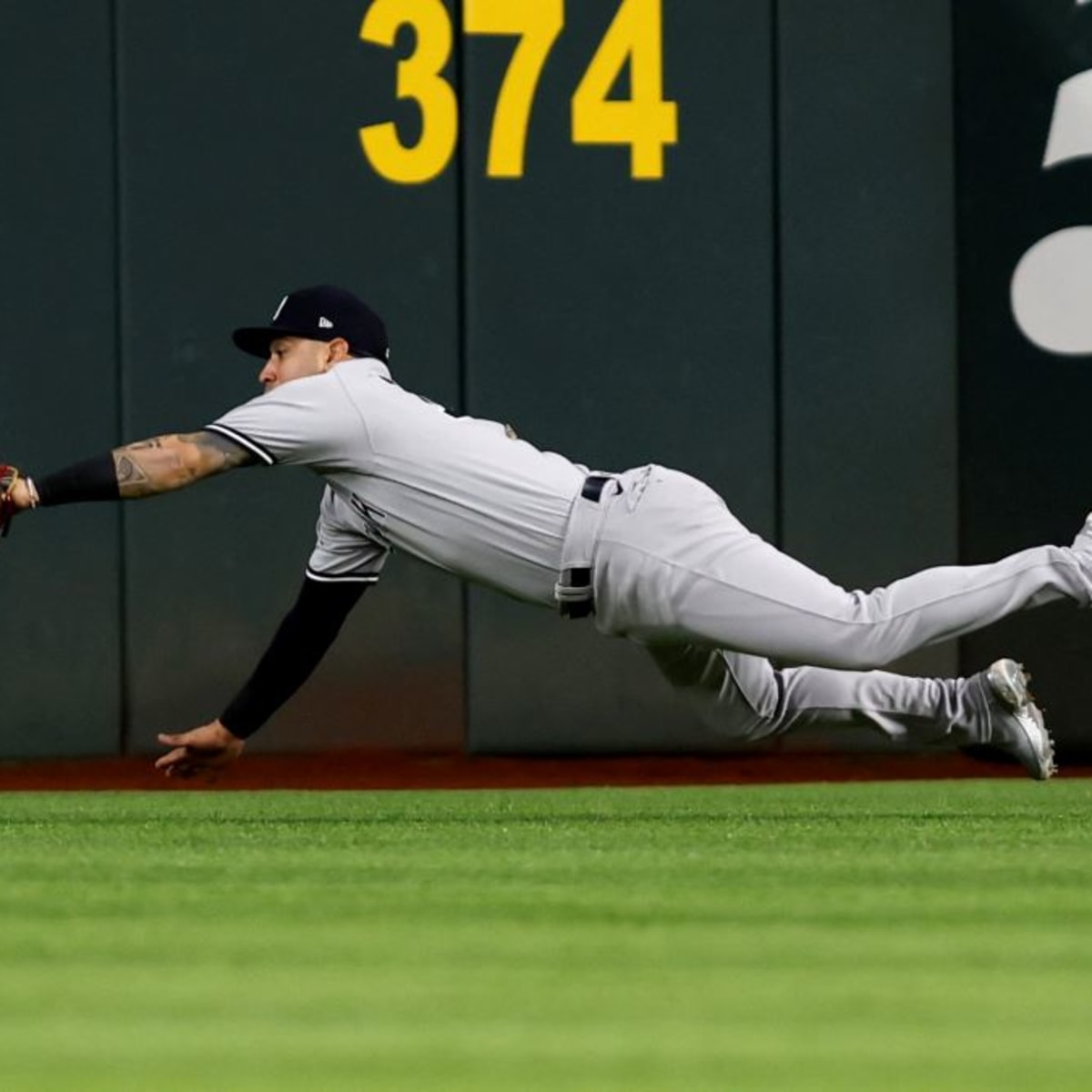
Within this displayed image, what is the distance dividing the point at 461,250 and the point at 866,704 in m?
2.79

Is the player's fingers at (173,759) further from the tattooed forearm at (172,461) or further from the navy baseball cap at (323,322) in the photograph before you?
the navy baseball cap at (323,322)

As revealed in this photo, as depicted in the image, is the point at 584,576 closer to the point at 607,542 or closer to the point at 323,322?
the point at 607,542

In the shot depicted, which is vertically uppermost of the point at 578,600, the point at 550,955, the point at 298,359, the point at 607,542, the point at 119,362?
the point at 119,362

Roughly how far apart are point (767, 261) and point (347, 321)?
279 cm

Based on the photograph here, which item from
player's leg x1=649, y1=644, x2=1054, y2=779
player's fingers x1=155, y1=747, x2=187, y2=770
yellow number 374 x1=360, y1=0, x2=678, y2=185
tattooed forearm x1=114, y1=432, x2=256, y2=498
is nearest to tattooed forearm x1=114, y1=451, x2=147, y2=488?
tattooed forearm x1=114, y1=432, x2=256, y2=498

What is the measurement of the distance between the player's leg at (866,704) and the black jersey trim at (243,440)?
1.07 m

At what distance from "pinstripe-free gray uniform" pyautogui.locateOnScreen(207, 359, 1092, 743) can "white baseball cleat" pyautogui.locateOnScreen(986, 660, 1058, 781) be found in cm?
40

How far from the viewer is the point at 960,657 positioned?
27.1 feet

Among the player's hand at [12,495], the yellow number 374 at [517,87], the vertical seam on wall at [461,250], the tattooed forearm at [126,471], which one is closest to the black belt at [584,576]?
the tattooed forearm at [126,471]

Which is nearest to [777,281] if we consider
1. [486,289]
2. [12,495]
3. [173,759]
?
[486,289]

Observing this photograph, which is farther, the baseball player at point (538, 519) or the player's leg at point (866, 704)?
the player's leg at point (866, 704)

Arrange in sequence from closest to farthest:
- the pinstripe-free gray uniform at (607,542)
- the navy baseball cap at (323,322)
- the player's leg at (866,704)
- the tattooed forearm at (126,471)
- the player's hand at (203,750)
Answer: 1. the tattooed forearm at (126,471)
2. the pinstripe-free gray uniform at (607,542)
3. the navy baseball cap at (323,322)
4. the player's leg at (866,704)
5. the player's hand at (203,750)

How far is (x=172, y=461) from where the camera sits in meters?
5.44

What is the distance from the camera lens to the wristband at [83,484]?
5.33m
